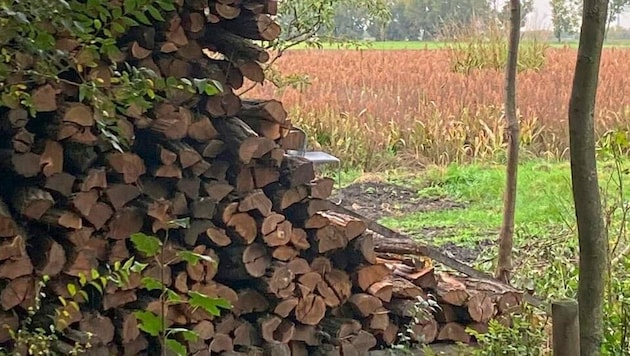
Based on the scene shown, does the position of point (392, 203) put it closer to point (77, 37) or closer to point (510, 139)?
point (510, 139)

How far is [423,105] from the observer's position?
4457 mm

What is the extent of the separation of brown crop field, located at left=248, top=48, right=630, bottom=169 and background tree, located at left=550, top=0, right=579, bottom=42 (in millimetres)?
794

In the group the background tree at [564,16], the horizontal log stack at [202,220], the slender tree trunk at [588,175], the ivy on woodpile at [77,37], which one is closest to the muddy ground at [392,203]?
the background tree at [564,16]

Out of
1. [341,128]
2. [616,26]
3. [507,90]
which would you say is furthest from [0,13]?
[341,128]

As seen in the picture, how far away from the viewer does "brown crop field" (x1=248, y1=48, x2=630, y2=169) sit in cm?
418

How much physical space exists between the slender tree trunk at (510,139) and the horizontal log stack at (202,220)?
35 centimetres

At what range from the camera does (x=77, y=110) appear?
6.41ft

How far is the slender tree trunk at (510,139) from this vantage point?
264 cm

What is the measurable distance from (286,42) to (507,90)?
81 centimetres

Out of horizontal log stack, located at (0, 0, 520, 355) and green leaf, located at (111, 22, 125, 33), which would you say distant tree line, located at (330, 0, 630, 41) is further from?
green leaf, located at (111, 22, 125, 33)

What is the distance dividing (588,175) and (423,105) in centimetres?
308

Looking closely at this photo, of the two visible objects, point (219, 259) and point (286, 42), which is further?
point (286, 42)

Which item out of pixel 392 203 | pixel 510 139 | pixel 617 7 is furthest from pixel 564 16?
pixel 392 203

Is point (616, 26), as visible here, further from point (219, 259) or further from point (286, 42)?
point (219, 259)
